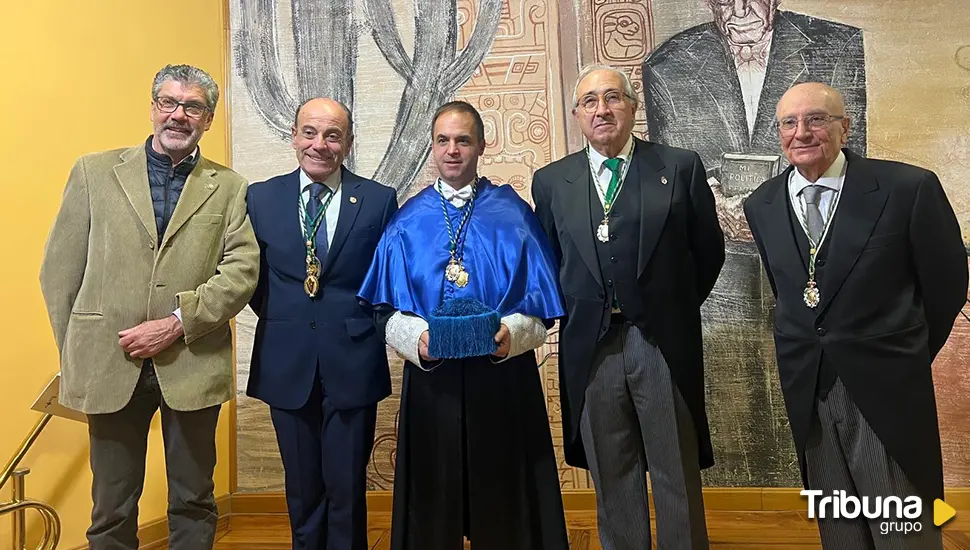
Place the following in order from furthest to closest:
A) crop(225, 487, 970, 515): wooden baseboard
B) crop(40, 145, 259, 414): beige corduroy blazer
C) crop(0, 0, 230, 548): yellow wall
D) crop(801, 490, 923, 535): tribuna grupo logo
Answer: crop(225, 487, 970, 515): wooden baseboard < crop(0, 0, 230, 548): yellow wall < crop(40, 145, 259, 414): beige corduroy blazer < crop(801, 490, 923, 535): tribuna grupo logo

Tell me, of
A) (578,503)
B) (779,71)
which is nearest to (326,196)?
(578,503)

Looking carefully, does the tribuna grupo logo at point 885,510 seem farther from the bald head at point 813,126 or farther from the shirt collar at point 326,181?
the shirt collar at point 326,181

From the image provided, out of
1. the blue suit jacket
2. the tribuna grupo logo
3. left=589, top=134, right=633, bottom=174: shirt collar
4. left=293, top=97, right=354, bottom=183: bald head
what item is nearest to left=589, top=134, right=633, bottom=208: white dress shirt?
left=589, top=134, right=633, bottom=174: shirt collar

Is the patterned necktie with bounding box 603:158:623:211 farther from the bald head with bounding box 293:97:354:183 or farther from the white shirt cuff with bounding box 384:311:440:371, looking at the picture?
the bald head with bounding box 293:97:354:183

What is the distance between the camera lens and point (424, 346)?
2.07 m

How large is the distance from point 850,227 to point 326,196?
169 centimetres

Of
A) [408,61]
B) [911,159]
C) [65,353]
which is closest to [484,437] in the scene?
[65,353]

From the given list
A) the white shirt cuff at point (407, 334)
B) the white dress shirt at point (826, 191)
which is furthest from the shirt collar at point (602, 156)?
the white shirt cuff at point (407, 334)

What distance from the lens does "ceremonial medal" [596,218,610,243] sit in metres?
2.16

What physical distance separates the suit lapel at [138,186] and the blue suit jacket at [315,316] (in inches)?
13.3

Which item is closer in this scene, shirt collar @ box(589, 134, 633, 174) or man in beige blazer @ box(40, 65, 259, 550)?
man in beige blazer @ box(40, 65, 259, 550)

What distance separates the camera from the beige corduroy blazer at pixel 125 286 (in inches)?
83.5

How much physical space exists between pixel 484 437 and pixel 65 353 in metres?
1.35

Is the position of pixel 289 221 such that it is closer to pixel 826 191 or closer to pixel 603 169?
pixel 603 169
